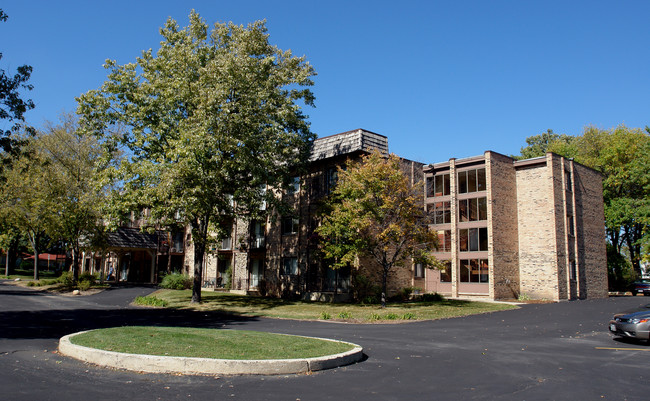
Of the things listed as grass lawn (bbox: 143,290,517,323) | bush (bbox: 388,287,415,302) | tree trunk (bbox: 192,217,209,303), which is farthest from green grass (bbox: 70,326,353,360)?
bush (bbox: 388,287,415,302)

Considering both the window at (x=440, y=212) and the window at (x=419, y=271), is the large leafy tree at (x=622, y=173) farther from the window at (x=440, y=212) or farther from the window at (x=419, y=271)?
the window at (x=419, y=271)

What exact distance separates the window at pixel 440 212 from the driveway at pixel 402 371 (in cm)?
1948

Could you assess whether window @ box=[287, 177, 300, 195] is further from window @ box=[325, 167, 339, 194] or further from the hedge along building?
the hedge along building

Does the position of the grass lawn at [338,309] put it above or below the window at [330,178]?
below

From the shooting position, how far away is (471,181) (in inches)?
1374

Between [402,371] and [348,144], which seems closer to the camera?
[402,371]

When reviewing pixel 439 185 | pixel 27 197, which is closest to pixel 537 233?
pixel 439 185

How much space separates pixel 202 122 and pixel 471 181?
20.6m

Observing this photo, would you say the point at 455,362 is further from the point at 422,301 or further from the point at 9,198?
the point at 9,198

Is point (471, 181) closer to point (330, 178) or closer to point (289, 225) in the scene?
point (330, 178)

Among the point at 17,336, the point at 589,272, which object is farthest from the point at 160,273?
the point at 589,272

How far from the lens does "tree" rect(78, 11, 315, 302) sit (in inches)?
914

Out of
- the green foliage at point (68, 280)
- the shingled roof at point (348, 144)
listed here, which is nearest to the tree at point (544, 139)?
the shingled roof at point (348, 144)

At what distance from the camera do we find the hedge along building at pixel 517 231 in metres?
32.6
